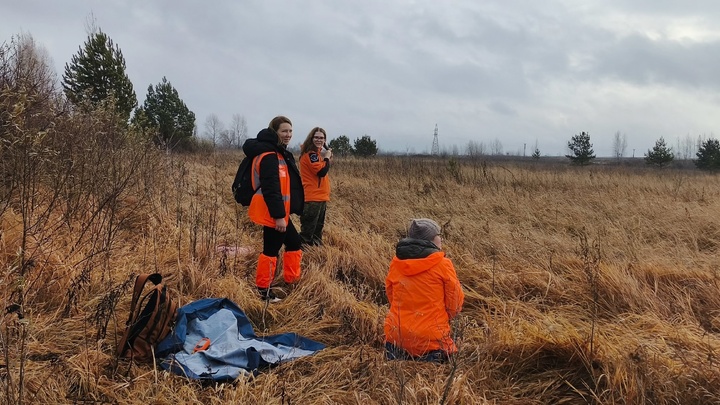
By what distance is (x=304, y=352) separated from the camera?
8.85ft

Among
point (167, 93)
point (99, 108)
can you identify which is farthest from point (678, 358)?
point (167, 93)

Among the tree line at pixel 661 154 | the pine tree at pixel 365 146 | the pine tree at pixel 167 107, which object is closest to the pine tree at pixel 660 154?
the tree line at pixel 661 154

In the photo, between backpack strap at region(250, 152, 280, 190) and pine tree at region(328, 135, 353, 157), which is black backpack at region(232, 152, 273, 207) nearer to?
backpack strap at region(250, 152, 280, 190)

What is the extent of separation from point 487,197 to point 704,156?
2823 cm

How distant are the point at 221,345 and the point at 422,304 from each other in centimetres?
126

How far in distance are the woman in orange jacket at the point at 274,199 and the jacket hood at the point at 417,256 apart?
1.21 meters

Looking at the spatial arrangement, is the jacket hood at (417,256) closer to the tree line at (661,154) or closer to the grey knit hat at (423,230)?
the grey knit hat at (423,230)

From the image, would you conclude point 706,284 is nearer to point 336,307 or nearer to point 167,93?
point 336,307

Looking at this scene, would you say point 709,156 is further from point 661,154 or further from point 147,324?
point 147,324

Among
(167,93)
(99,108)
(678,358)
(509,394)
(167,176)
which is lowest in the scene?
(509,394)

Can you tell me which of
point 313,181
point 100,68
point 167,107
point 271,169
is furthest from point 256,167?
point 167,107

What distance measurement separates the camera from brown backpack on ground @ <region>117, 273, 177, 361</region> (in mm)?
2453

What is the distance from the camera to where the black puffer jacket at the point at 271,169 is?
11.6 feet

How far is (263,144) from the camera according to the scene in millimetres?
3670
